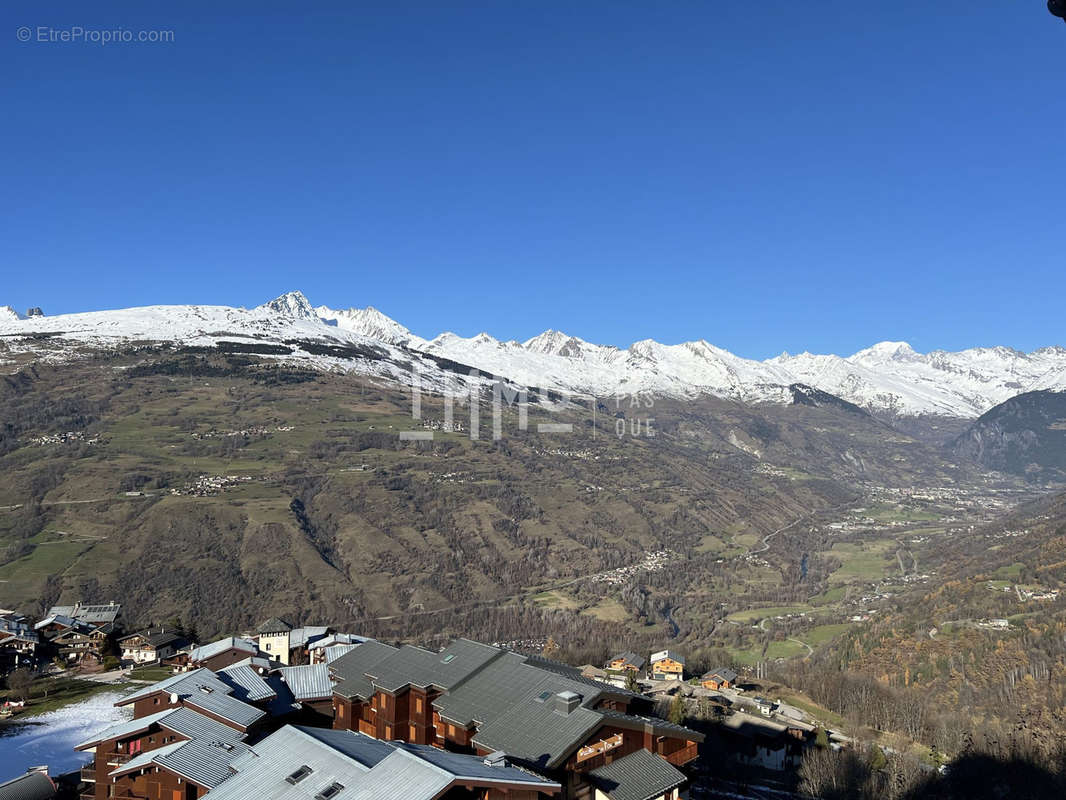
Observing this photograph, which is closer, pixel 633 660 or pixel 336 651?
pixel 336 651

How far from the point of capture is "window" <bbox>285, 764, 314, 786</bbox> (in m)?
27.0

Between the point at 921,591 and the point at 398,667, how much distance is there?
5647 inches

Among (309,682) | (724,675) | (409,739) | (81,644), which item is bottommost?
(724,675)

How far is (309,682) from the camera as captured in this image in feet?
174

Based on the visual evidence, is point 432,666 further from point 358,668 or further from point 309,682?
point 309,682

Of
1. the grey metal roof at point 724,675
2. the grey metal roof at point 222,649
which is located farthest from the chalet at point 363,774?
the grey metal roof at point 724,675

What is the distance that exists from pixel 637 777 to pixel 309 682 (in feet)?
91.4

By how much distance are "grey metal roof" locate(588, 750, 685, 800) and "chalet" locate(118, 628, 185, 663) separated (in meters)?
64.0

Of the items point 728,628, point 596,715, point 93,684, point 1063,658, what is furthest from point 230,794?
point 728,628

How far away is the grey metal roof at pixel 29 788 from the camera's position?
38.1 meters

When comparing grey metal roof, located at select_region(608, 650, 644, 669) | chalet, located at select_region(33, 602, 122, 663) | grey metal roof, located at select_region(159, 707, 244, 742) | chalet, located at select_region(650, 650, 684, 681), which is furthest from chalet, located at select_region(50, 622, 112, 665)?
chalet, located at select_region(650, 650, 684, 681)

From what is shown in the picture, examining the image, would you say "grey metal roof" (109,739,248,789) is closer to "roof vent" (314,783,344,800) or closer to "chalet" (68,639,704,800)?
"chalet" (68,639,704,800)

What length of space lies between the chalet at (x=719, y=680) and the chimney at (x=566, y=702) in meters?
66.0

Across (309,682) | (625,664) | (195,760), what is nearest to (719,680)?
(625,664)
